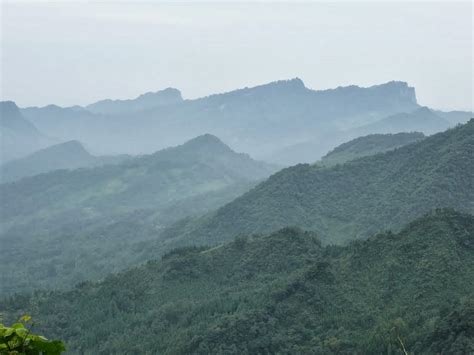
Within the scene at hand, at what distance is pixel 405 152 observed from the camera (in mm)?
151375

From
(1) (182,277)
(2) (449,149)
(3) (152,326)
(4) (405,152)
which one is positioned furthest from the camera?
(4) (405,152)

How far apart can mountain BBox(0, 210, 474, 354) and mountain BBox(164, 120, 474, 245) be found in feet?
122

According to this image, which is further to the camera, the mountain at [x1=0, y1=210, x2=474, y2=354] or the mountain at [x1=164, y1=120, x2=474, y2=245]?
the mountain at [x1=164, y1=120, x2=474, y2=245]

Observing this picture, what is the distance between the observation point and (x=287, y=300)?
72.8 m

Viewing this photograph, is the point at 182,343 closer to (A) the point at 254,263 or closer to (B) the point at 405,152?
(A) the point at 254,263

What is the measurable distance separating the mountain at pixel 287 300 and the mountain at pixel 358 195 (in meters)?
37.1

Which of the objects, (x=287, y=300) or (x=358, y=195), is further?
(x=358, y=195)

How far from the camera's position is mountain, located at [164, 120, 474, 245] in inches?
4769

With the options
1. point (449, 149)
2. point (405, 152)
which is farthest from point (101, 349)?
point (405, 152)

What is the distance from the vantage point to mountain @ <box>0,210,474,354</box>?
5966 centimetres

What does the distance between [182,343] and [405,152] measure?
106 meters

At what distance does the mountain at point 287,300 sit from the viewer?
196 ft

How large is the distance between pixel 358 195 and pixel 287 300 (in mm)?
78087

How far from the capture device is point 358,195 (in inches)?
5694
